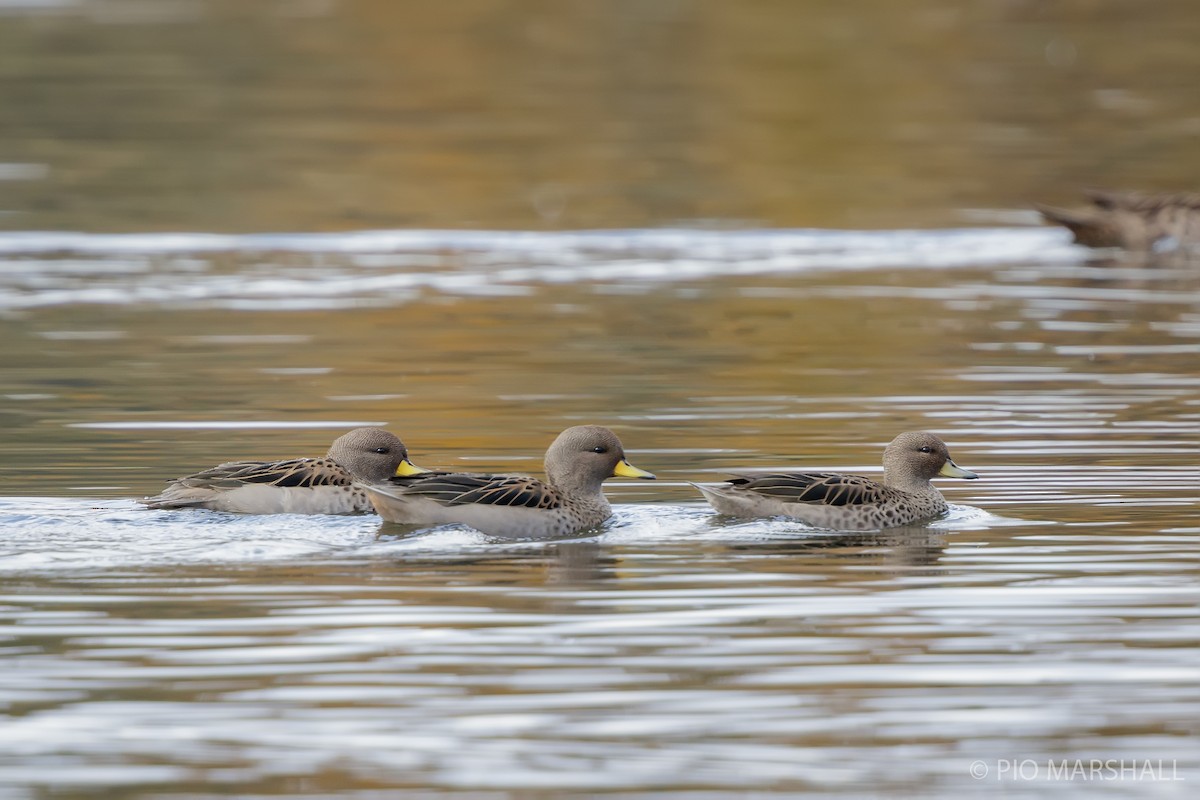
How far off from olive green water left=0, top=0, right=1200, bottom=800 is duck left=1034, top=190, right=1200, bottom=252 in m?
0.43

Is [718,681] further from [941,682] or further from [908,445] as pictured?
[908,445]

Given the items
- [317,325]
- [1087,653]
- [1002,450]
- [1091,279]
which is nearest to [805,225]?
[1091,279]

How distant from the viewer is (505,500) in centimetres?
1062

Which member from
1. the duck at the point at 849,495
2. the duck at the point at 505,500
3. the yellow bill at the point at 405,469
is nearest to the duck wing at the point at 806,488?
the duck at the point at 849,495

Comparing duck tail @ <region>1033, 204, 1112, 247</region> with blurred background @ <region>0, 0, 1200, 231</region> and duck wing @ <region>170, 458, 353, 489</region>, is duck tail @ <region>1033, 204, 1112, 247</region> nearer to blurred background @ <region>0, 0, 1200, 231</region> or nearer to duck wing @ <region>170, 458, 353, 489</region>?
blurred background @ <region>0, 0, 1200, 231</region>

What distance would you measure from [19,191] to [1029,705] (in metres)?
21.4

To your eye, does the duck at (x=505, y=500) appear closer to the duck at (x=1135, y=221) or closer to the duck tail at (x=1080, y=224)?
the duck tail at (x=1080, y=224)

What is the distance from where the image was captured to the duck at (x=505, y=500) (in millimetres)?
10594

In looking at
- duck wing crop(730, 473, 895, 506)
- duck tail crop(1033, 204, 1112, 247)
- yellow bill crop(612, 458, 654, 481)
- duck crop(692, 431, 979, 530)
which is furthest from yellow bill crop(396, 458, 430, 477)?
duck tail crop(1033, 204, 1112, 247)

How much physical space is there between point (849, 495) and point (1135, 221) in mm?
13371

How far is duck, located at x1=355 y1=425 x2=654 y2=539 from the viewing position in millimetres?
10594

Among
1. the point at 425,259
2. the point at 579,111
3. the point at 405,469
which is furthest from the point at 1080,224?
the point at 579,111

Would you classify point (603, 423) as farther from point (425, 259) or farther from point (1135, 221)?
point (1135, 221)

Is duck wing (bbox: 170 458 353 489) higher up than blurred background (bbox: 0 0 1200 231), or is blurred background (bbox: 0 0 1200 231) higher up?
blurred background (bbox: 0 0 1200 231)
